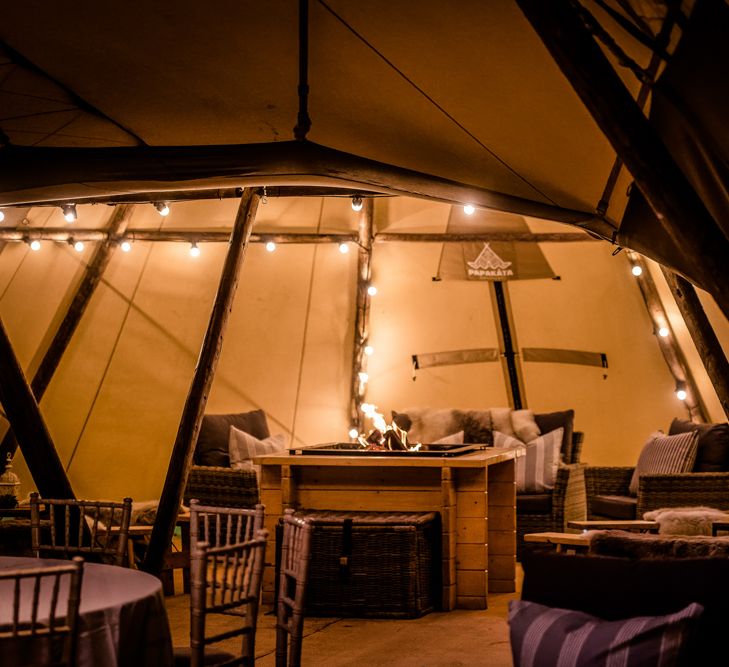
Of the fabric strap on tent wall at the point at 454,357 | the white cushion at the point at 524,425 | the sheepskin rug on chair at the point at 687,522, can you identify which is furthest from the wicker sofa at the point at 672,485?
the fabric strap on tent wall at the point at 454,357

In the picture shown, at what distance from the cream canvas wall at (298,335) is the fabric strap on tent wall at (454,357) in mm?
56

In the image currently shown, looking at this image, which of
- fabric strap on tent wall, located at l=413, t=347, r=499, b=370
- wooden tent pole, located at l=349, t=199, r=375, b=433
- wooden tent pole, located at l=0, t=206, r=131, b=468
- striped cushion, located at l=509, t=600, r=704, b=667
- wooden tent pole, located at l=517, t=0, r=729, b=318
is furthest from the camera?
fabric strap on tent wall, located at l=413, t=347, r=499, b=370

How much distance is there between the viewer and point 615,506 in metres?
6.45

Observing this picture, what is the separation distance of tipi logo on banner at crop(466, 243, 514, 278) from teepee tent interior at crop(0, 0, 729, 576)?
0.02 meters

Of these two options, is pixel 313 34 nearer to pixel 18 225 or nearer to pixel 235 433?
pixel 235 433

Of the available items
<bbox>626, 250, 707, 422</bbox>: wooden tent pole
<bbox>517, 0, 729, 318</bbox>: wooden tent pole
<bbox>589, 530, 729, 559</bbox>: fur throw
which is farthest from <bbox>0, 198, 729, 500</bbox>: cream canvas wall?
<bbox>589, 530, 729, 559</bbox>: fur throw

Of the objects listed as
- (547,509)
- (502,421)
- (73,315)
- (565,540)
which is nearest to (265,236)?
Result: (73,315)

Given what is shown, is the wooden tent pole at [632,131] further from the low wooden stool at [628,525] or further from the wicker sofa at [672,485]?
the wicker sofa at [672,485]

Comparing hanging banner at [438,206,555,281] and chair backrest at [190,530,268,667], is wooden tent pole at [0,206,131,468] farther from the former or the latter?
chair backrest at [190,530,268,667]

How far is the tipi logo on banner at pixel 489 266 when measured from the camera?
26.2 ft

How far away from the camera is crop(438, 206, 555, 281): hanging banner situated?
800 cm

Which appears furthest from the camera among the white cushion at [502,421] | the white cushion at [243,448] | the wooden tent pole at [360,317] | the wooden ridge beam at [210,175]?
the wooden tent pole at [360,317]

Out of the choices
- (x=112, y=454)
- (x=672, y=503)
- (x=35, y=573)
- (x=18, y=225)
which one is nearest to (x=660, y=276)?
(x=672, y=503)

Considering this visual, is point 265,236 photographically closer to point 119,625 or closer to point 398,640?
point 398,640
